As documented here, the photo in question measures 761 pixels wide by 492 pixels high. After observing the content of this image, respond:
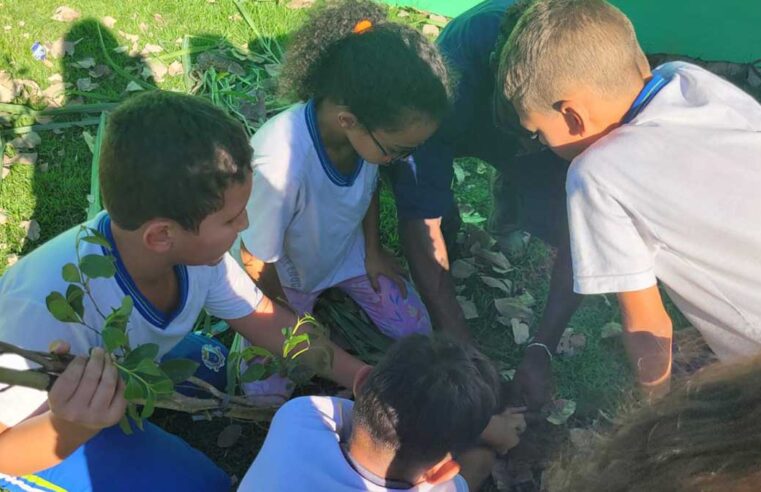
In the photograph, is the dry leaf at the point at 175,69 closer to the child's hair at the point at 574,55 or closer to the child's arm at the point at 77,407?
the child's hair at the point at 574,55

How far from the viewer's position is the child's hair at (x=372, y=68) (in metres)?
2.10

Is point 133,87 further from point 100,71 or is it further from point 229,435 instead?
point 229,435

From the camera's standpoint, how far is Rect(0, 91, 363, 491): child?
1663mm

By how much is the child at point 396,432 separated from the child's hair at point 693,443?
1.50 ft

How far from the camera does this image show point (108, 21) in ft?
14.0

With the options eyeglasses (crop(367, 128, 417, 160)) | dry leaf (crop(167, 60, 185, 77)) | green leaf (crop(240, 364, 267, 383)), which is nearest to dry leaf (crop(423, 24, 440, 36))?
dry leaf (crop(167, 60, 185, 77))

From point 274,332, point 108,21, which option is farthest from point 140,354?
point 108,21

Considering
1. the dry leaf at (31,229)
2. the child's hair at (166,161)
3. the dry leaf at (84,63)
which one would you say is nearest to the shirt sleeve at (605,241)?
the child's hair at (166,161)

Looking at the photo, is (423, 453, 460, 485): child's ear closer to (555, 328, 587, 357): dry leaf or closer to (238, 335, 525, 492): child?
(238, 335, 525, 492): child

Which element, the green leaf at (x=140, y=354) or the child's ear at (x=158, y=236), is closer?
the green leaf at (x=140, y=354)

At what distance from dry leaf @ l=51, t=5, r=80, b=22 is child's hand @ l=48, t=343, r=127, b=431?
3533 mm

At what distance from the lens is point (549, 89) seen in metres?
1.89

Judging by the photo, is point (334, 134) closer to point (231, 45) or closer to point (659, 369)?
point (659, 369)

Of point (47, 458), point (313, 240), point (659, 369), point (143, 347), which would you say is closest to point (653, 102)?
point (659, 369)
